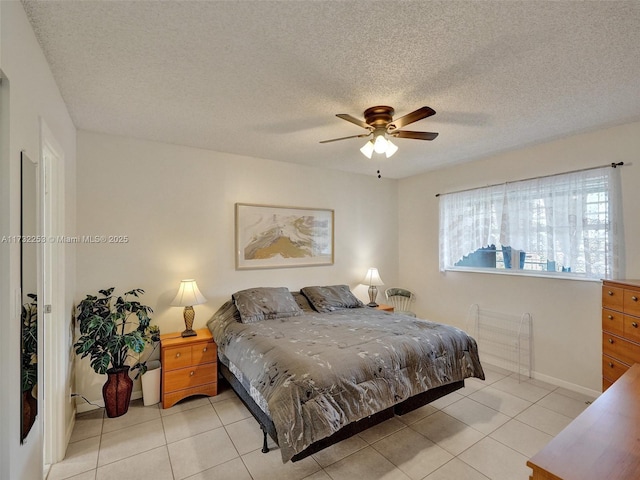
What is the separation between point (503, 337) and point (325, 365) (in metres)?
2.71

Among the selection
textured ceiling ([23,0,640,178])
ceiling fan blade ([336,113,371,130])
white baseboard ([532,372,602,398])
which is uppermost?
textured ceiling ([23,0,640,178])

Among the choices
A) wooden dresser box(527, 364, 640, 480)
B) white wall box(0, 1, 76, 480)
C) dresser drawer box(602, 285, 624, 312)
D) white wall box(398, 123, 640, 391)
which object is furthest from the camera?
white wall box(398, 123, 640, 391)

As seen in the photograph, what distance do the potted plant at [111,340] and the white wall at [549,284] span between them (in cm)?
369

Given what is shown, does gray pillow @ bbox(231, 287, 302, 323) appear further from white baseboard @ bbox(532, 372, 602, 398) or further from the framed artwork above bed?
white baseboard @ bbox(532, 372, 602, 398)

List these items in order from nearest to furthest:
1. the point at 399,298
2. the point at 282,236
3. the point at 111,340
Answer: the point at 111,340
the point at 282,236
the point at 399,298

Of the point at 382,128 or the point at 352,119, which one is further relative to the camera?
the point at 382,128

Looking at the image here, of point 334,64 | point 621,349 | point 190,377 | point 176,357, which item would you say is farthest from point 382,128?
point 190,377

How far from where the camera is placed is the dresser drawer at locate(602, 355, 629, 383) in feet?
7.99

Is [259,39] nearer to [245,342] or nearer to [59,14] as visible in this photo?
[59,14]

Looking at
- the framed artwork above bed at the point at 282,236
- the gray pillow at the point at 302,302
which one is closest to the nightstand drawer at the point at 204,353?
the framed artwork above bed at the point at 282,236

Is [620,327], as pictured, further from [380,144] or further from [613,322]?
[380,144]

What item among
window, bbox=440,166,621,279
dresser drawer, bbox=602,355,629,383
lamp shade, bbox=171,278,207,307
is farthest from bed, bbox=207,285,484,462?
window, bbox=440,166,621,279

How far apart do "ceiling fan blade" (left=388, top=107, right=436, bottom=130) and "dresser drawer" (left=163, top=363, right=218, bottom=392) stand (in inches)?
108

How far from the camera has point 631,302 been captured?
2340mm
